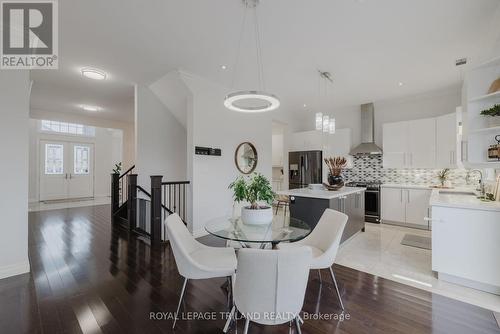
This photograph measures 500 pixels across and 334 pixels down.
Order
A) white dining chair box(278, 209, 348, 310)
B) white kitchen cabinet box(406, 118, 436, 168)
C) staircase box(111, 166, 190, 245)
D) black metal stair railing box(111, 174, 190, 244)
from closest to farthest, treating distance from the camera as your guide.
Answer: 1. white dining chair box(278, 209, 348, 310)
2. staircase box(111, 166, 190, 245)
3. black metal stair railing box(111, 174, 190, 244)
4. white kitchen cabinet box(406, 118, 436, 168)

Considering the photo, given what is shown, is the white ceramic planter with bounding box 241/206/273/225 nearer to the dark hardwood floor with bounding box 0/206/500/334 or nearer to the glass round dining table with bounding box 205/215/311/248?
the glass round dining table with bounding box 205/215/311/248

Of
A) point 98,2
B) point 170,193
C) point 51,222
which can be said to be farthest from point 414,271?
point 51,222

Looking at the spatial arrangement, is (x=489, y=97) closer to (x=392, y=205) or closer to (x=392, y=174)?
(x=392, y=205)

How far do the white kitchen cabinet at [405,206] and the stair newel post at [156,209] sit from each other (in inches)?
192

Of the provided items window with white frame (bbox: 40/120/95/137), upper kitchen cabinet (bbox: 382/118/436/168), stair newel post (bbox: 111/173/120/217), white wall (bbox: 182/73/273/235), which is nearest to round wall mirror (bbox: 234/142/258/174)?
white wall (bbox: 182/73/273/235)

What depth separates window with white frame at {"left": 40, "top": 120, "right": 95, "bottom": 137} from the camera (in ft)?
26.2

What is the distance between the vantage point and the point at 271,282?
1.28 metres

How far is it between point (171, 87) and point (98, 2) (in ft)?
6.68

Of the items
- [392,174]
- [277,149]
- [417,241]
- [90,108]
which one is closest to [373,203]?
[392,174]

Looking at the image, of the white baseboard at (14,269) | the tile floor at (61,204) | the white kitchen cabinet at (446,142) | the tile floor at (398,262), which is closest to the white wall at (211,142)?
the white baseboard at (14,269)

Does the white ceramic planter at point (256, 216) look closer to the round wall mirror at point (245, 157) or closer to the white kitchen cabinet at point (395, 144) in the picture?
the round wall mirror at point (245, 157)

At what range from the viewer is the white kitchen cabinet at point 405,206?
15.3 feet

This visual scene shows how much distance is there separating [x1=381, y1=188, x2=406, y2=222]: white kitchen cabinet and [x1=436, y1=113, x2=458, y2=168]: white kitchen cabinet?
3.29 feet

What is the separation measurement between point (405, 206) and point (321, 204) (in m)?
2.88
